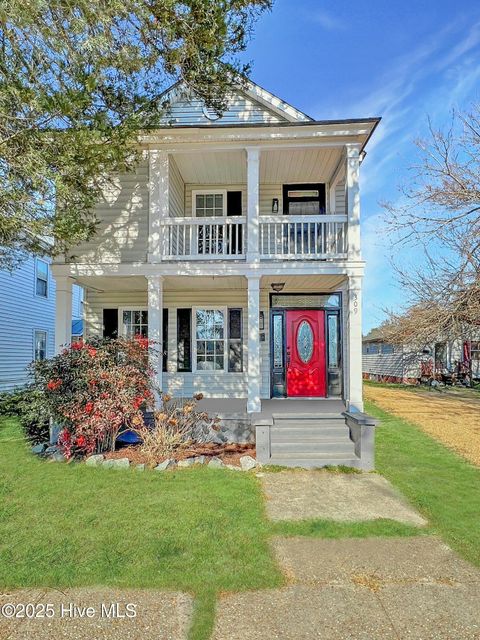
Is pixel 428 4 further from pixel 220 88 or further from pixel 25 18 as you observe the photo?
pixel 25 18

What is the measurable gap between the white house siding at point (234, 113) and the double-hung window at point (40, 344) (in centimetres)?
1153

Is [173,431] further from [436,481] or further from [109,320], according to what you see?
[109,320]

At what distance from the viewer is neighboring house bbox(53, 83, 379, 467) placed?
25.5 feet

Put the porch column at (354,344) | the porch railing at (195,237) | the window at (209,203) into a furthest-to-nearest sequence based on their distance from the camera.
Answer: the window at (209,203)
the porch railing at (195,237)
the porch column at (354,344)

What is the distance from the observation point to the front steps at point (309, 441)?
651 cm

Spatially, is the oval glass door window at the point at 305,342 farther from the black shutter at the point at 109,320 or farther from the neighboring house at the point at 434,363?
the neighboring house at the point at 434,363

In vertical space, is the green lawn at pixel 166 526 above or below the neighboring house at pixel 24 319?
below

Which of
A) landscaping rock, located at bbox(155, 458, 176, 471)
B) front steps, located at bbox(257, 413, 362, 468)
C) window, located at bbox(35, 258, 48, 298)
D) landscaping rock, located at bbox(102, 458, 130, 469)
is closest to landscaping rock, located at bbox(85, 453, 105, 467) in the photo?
landscaping rock, located at bbox(102, 458, 130, 469)

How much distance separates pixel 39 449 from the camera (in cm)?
717

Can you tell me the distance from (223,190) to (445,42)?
22.2 feet

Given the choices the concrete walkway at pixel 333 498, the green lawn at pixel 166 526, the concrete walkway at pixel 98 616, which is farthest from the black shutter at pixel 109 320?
the concrete walkway at pixel 98 616

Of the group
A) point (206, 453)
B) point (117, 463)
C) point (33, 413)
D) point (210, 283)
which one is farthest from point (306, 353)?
point (33, 413)

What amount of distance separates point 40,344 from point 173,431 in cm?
1297

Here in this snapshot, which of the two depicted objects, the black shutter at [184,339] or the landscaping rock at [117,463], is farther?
the black shutter at [184,339]
